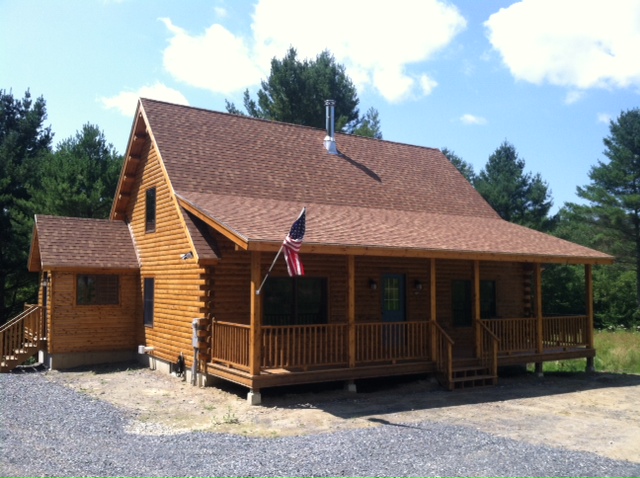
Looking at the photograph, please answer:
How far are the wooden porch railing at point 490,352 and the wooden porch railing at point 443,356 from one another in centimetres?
107

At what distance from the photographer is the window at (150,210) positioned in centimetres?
1723

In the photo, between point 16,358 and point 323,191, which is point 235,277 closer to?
point 323,191

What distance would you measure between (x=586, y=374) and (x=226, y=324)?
10108 mm

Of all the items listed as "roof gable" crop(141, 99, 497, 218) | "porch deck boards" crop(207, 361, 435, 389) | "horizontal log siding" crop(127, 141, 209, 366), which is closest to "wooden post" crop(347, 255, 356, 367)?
"porch deck boards" crop(207, 361, 435, 389)

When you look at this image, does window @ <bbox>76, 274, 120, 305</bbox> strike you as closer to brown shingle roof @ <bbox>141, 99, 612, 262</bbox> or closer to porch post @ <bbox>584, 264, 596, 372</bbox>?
brown shingle roof @ <bbox>141, 99, 612, 262</bbox>

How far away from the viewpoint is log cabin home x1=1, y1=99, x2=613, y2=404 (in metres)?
13.1

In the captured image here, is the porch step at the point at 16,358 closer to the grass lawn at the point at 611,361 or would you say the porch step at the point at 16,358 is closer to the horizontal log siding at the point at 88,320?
the horizontal log siding at the point at 88,320

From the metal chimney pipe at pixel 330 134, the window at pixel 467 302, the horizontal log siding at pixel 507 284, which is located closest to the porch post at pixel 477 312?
the window at pixel 467 302

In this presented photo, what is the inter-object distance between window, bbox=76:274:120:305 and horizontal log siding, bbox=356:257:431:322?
6.84 m

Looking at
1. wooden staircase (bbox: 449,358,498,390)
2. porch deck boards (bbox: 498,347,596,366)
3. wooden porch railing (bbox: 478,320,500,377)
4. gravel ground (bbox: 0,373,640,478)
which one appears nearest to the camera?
gravel ground (bbox: 0,373,640,478)

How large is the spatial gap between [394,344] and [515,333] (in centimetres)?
369

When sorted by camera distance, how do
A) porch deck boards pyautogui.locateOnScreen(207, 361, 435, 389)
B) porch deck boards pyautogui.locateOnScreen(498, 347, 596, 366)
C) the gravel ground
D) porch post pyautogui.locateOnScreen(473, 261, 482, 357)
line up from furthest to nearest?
porch deck boards pyautogui.locateOnScreen(498, 347, 596, 366) < porch post pyautogui.locateOnScreen(473, 261, 482, 357) < porch deck boards pyautogui.locateOnScreen(207, 361, 435, 389) < the gravel ground

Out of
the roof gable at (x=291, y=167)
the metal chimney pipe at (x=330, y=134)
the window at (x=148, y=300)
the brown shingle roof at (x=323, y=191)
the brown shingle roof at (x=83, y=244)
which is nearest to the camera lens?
the brown shingle roof at (x=323, y=191)

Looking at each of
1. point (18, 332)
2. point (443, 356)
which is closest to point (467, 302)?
point (443, 356)
